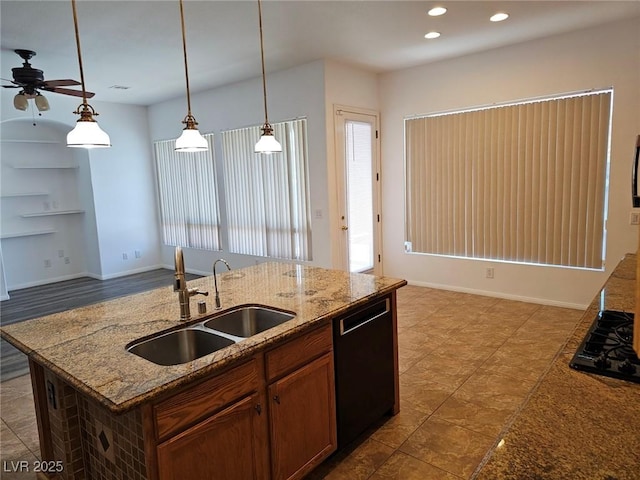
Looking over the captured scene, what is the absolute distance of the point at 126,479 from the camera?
1.60m

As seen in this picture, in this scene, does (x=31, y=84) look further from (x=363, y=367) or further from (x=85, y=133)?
(x=363, y=367)

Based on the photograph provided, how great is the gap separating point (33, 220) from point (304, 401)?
6.58m

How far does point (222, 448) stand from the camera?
167 cm

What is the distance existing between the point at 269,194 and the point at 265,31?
2339mm

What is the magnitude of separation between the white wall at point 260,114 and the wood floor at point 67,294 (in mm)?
816

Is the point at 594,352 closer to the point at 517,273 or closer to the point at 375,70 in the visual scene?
the point at 517,273

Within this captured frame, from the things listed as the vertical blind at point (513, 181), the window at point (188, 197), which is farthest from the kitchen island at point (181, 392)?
the window at point (188, 197)

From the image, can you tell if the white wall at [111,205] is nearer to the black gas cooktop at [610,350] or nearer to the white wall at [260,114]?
the white wall at [260,114]

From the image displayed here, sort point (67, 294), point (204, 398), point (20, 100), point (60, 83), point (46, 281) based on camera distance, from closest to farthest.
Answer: point (204, 398) < point (60, 83) < point (20, 100) < point (67, 294) < point (46, 281)

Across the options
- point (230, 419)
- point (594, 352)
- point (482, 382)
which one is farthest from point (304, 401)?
point (482, 382)

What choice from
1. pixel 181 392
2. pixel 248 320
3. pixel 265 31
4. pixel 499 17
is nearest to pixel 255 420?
pixel 181 392

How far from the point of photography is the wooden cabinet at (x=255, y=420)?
1.50 meters

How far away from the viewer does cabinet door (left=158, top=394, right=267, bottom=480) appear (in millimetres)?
1509

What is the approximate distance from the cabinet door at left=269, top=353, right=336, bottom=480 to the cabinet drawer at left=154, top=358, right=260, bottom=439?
0.18m
